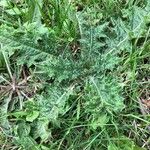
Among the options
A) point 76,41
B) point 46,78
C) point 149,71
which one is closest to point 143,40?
point 149,71

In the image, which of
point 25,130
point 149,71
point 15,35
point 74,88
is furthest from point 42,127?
point 149,71

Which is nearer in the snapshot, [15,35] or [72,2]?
[15,35]

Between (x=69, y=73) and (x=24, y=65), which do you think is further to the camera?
(x=24, y=65)

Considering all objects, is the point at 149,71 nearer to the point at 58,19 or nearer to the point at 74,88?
the point at 74,88

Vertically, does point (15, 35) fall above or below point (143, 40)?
above

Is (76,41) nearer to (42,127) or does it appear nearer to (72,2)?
(72,2)

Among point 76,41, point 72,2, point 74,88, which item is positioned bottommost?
point 74,88
